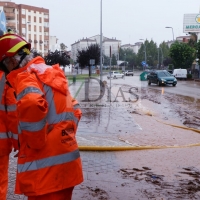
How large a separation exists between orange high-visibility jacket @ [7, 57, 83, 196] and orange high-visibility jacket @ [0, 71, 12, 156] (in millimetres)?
574

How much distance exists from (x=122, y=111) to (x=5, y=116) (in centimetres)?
1102

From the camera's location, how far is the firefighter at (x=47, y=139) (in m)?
2.32

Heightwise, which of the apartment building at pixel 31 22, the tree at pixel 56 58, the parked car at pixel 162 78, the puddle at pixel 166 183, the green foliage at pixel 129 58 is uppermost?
the apartment building at pixel 31 22

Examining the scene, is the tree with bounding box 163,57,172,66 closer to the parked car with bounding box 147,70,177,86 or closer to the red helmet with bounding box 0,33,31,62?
the parked car with bounding box 147,70,177,86

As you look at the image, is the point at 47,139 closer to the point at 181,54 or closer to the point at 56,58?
the point at 56,58

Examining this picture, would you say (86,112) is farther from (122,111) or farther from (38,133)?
(38,133)

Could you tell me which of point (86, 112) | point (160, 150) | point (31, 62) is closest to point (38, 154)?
point (31, 62)

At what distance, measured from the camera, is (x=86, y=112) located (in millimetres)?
13328

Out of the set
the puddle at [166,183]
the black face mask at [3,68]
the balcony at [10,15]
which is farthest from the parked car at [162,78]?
the balcony at [10,15]

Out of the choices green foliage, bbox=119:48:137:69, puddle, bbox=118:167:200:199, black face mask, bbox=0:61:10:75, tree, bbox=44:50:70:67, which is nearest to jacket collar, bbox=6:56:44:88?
black face mask, bbox=0:61:10:75

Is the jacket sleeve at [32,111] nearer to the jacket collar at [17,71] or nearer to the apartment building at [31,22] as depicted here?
the jacket collar at [17,71]

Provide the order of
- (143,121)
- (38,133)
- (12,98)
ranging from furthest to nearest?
1. (143,121)
2. (12,98)
3. (38,133)

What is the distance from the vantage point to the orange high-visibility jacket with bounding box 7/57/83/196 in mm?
2328

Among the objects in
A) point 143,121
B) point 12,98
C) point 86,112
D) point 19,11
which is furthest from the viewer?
point 19,11
